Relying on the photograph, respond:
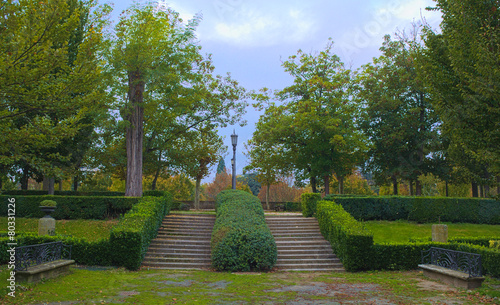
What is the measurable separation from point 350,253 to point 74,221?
12.8 m

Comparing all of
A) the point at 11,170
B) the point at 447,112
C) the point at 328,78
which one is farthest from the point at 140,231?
the point at 328,78

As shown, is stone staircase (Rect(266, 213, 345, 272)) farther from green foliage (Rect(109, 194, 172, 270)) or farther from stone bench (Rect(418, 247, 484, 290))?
green foliage (Rect(109, 194, 172, 270))

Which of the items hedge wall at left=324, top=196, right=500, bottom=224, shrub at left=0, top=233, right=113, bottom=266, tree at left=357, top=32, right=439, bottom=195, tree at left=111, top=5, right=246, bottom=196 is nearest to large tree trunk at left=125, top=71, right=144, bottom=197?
tree at left=111, top=5, right=246, bottom=196

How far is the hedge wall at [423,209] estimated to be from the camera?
2116 cm

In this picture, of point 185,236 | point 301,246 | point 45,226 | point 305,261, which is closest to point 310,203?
point 301,246

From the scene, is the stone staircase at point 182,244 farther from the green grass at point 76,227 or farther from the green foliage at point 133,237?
the green grass at point 76,227

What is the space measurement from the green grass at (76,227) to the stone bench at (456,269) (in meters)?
12.3

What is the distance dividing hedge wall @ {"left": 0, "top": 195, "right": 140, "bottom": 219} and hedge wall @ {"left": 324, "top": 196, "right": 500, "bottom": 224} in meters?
11.8

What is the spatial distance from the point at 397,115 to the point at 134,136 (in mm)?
20897

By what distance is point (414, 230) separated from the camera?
62.1 ft

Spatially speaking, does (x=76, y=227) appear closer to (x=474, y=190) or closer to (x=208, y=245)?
(x=208, y=245)

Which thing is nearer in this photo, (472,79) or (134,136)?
(472,79)

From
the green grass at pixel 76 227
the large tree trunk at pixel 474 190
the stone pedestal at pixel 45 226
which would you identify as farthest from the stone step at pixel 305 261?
the large tree trunk at pixel 474 190

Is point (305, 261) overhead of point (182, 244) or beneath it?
beneath
